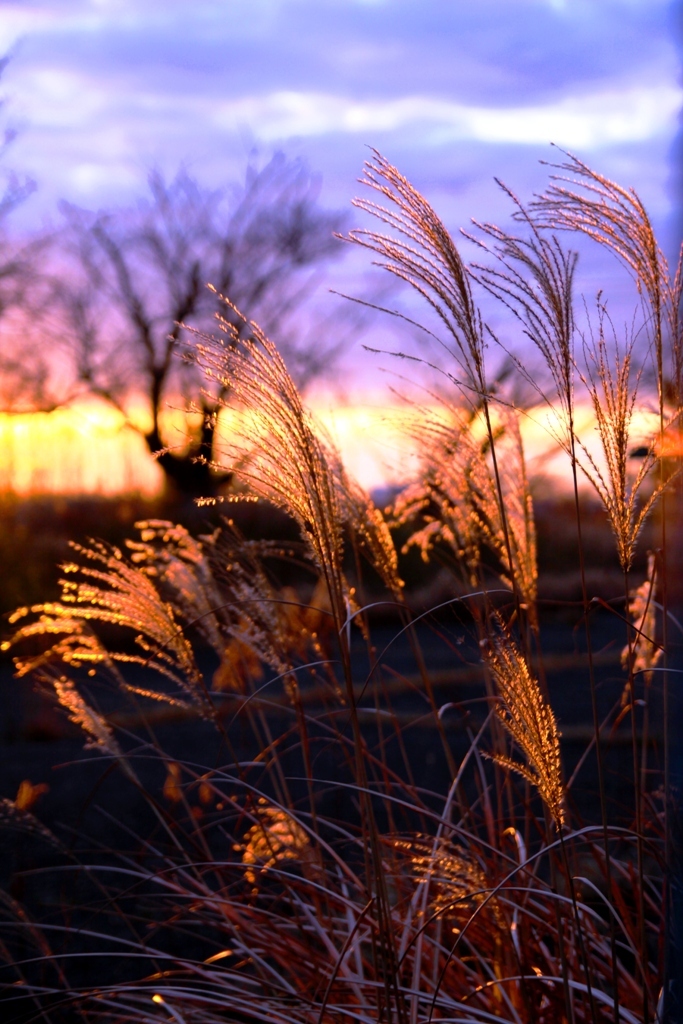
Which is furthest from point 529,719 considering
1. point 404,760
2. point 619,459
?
point 404,760

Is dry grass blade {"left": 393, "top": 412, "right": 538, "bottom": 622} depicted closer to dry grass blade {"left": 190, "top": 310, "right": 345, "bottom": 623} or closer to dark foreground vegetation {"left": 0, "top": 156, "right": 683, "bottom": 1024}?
dark foreground vegetation {"left": 0, "top": 156, "right": 683, "bottom": 1024}

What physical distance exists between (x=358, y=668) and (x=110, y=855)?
3462 mm

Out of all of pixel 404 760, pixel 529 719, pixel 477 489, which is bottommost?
pixel 404 760

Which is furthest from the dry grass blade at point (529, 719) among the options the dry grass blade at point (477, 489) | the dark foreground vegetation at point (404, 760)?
the dry grass blade at point (477, 489)

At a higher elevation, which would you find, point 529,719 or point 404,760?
point 529,719

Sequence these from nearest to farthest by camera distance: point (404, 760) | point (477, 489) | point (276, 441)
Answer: point (276, 441), point (477, 489), point (404, 760)

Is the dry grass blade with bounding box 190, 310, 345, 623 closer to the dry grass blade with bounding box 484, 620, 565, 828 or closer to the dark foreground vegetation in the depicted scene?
the dark foreground vegetation

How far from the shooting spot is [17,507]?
8.60m

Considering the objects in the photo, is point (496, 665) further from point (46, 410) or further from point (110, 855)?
point (46, 410)

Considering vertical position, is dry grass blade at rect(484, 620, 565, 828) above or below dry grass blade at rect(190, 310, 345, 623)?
below

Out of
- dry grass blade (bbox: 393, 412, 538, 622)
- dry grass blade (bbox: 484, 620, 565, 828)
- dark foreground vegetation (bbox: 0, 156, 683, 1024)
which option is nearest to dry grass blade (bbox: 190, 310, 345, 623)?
dark foreground vegetation (bbox: 0, 156, 683, 1024)

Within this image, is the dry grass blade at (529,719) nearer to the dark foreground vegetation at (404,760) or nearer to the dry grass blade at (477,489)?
the dark foreground vegetation at (404,760)

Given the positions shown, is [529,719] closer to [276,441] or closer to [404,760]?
[276,441]

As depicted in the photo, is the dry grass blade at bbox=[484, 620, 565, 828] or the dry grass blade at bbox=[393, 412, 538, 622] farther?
the dry grass blade at bbox=[393, 412, 538, 622]
